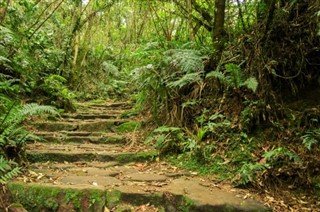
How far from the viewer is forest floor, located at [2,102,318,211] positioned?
2.98 metres

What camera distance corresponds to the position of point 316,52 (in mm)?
4023

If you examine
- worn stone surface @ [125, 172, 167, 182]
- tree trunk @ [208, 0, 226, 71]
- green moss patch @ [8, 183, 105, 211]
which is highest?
tree trunk @ [208, 0, 226, 71]

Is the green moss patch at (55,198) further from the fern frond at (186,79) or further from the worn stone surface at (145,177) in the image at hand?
the fern frond at (186,79)

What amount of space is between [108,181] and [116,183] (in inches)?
4.7

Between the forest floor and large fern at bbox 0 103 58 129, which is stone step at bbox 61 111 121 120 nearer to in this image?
the forest floor

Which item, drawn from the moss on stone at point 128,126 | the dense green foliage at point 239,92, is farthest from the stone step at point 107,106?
the moss on stone at point 128,126

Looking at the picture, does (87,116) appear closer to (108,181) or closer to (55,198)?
(108,181)

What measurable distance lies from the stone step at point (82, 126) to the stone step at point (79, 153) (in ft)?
3.06

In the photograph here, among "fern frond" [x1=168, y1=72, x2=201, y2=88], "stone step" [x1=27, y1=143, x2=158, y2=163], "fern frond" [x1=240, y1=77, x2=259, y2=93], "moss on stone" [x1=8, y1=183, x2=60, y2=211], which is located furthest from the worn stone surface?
"fern frond" [x1=240, y1=77, x2=259, y2=93]

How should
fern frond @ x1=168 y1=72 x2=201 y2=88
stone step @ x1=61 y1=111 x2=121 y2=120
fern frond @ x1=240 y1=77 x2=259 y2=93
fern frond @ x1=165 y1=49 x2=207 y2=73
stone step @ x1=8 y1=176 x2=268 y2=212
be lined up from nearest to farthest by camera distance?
1. stone step @ x1=8 y1=176 x2=268 y2=212
2. fern frond @ x1=240 y1=77 x2=259 y2=93
3. fern frond @ x1=168 y1=72 x2=201 y2=88
4. fern frond @ x1=165 y1=49 x2=207 y2=73
5. stone step @ x1=61 y1=111 x2=121 y2=120

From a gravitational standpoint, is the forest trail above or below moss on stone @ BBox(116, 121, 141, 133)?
below

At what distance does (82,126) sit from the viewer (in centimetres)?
583

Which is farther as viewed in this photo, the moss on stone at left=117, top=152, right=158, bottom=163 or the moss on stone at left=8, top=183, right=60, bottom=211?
the moss on stone at left=117, top=152, right=158, bottom=163

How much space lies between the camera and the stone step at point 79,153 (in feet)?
13.6
